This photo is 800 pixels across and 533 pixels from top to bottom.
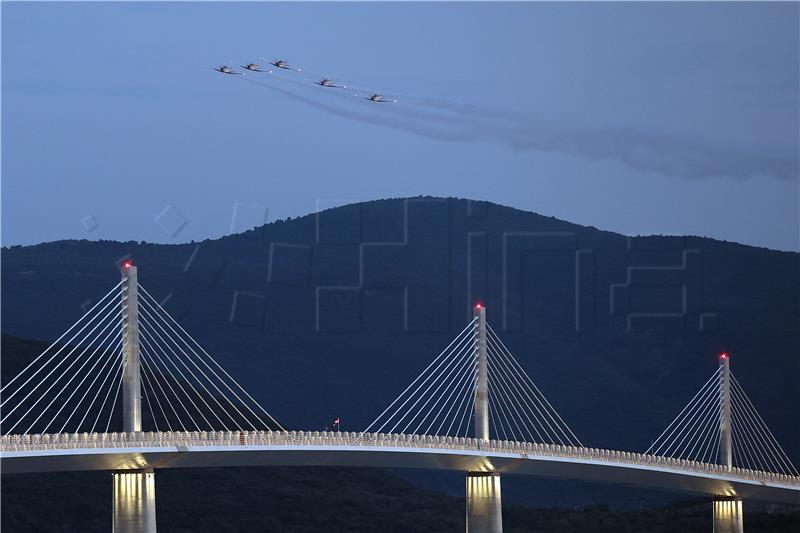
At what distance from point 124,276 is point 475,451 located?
62.9ft

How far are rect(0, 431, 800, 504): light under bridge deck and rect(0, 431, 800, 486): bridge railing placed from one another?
0.04 meters

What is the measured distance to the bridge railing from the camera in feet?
237

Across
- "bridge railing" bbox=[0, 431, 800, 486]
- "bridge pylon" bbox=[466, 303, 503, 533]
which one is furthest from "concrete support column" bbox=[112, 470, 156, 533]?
"bridge pylon" bbox=[466, 303, 503, 533]

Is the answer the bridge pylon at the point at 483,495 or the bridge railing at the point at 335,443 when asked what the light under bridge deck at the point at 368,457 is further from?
the bridge pylon at the point at 483,495

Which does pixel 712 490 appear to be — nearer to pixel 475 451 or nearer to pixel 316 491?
pixel 475 451

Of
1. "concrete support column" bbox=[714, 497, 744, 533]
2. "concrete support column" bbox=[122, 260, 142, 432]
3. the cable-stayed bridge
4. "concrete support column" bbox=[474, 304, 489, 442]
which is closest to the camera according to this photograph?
the cable-stayed bridge

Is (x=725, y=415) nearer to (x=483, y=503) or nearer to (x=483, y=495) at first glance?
(x=483, y=495)

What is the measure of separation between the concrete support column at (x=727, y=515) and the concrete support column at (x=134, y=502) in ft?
132

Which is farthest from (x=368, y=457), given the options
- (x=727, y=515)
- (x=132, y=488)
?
(x=727, y=515)

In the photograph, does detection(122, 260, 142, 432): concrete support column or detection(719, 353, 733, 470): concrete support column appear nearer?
detection(122, 260, 142, 432): concrete support column

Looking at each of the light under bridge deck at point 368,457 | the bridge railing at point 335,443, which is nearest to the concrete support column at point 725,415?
the light under bridge deck at point 368,457

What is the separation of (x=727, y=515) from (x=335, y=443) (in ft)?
102

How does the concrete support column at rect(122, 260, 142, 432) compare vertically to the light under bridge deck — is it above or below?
above

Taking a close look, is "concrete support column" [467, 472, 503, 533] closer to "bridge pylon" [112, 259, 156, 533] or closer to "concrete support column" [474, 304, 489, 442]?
"concrete support column" [474, 304, 489, 442]
